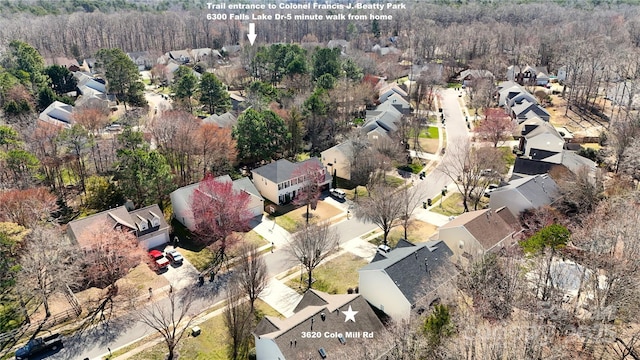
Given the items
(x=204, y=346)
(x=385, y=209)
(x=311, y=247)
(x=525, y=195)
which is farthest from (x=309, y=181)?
(x=204, y=346)

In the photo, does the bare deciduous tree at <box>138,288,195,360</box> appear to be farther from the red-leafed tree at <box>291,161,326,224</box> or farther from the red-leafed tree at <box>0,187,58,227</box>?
the red-leafed tree at <box>291,161,326,224</box>

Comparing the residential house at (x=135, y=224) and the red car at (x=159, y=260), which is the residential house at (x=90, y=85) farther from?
the red car at (x=159, y=260)

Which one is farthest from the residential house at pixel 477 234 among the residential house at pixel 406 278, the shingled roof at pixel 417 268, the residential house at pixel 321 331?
the residential house at pixel 321 331

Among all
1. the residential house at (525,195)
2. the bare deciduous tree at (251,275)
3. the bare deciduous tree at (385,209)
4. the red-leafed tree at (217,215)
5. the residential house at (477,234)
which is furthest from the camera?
the residential house at (525,195)

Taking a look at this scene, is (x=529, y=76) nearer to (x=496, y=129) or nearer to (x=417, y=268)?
(x=496, y=129)

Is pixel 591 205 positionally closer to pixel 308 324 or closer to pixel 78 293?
pixel 308 324
